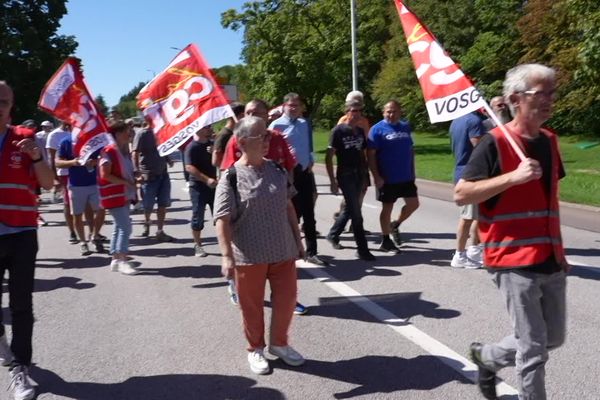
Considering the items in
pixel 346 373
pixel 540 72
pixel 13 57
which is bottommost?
pixel 346 373

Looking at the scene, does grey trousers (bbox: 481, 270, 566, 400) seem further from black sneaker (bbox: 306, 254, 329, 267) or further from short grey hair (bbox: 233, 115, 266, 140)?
black sneaker (bbox: 306, 254, 329, 267)

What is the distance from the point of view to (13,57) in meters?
37.8

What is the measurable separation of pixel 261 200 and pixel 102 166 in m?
3.82

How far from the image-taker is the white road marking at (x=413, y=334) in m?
4.14

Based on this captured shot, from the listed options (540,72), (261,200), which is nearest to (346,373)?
(261,200)

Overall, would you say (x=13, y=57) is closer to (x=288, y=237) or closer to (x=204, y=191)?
(x=204, y=191)

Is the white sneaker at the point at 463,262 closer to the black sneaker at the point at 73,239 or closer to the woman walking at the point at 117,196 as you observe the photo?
the woman walking at the point at 117,196

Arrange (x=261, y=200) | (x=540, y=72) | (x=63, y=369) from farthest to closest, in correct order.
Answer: (x=63, y=369) < (x=261, y=200) < (x=540, y=72)

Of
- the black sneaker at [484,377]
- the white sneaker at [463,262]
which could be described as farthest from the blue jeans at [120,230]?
the black sneaker at [484,377]

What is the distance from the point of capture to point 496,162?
314 centimetres

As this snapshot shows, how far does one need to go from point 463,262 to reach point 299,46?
26.8m

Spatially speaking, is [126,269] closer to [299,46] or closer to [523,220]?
[523,220]

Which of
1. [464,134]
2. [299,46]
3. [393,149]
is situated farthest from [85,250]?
[299,46]

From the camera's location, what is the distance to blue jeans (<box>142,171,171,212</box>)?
9.92 metres
